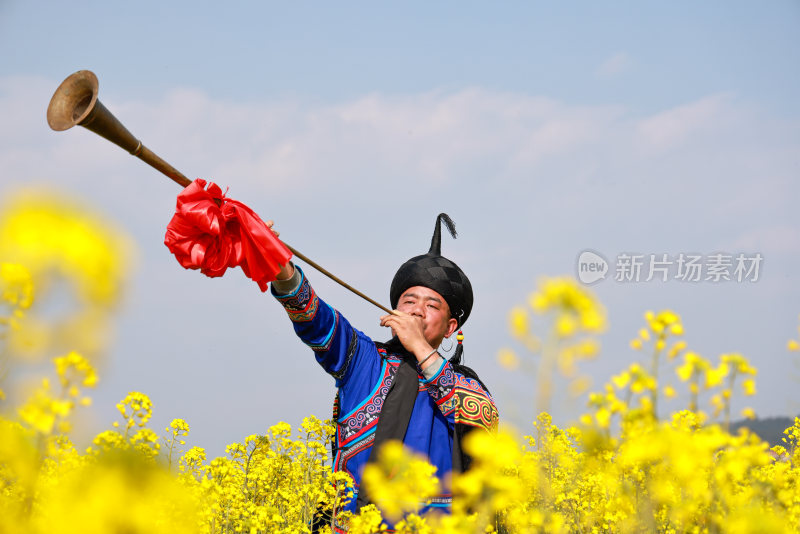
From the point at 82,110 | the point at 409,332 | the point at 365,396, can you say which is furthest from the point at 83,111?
the point at 365,396

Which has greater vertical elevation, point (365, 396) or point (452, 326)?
point (452, 326)

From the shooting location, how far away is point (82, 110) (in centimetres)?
257

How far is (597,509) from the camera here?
4898mm

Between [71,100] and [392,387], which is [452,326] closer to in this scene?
[392,387]

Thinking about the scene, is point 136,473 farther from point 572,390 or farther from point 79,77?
point 79,77

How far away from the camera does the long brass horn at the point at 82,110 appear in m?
2.50

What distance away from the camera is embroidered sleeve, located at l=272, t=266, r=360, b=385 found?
138 inches

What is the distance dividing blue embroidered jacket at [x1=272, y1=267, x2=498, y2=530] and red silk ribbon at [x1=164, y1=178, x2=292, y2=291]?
0.32 meters

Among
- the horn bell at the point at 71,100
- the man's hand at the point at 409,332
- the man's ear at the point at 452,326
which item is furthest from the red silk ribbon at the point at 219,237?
the man's ear at the point at 452,326

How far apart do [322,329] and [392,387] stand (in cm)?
53

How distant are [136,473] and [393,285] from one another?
308cm

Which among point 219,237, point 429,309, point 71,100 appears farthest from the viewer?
point 429,309

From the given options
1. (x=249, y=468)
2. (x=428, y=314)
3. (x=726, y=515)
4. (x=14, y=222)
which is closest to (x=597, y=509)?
(x=428, y=314)

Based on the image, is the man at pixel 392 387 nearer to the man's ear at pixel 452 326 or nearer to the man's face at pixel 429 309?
the man's face at pixel 429 309
